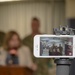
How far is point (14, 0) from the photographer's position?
4168 millimetres

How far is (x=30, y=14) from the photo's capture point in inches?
166

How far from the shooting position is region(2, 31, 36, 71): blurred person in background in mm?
2740

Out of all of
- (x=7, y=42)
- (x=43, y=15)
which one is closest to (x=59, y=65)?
(x=7, y=42)

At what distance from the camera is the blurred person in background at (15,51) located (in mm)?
2740

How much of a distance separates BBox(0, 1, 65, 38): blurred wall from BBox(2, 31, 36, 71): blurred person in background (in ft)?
4.23

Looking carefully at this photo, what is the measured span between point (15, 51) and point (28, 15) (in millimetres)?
1543

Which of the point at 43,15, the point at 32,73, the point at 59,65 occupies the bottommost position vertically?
the point at 32,73

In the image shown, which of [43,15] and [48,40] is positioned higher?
[43,15]

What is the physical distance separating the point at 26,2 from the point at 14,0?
0.52ft

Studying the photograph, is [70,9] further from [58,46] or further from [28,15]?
[58,46]

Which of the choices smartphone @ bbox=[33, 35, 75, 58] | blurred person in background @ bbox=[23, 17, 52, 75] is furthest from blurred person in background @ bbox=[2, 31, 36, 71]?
smartphone @ bbox=[33, 35, 75, 58]

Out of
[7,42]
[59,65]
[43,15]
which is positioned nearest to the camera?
[59,65]

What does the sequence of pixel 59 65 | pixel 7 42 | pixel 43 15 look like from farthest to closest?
pixel 43 15 → pixel 7 42 → pixel 59 65

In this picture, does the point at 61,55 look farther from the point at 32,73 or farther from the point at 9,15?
the point at 9,15
